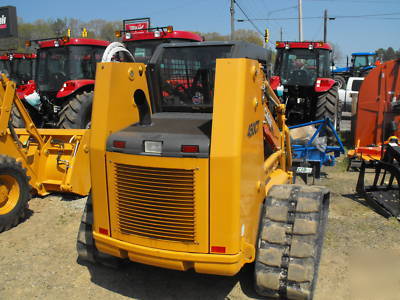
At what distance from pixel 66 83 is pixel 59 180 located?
2936mm

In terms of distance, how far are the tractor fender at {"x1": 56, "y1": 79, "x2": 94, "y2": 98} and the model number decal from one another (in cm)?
551

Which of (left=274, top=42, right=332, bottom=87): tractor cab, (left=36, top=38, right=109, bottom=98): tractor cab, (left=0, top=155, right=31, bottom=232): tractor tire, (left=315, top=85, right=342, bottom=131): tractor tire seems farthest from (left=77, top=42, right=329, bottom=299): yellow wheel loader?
(left=274, top=42, right=332, bottom=87): tractor cab

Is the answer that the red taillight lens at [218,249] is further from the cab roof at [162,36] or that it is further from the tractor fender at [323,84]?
the tractor fender at [323,84]

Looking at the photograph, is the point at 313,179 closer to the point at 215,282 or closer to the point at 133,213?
the point at 215,282

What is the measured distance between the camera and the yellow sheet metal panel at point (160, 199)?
9.05ft

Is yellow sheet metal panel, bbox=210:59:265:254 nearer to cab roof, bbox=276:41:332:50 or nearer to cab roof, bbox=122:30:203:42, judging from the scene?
cab roof, bbox=122:30:203:42

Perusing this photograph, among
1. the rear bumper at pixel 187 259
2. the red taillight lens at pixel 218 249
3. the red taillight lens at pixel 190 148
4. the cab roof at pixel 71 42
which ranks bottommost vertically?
the rear bumper at pixel 187 259

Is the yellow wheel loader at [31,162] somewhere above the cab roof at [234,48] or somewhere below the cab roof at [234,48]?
below

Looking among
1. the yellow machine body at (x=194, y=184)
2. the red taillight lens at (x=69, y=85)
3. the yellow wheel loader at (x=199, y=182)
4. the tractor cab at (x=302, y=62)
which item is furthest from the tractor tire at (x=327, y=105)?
the yellow machine body at (x=194, y=184)

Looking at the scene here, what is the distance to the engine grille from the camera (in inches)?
110

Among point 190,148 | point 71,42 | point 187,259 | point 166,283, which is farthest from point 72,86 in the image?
point 187,259

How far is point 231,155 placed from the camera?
2.67 metres

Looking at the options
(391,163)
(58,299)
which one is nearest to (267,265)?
A: (58,299)

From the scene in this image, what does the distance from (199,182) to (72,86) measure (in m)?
5.92
